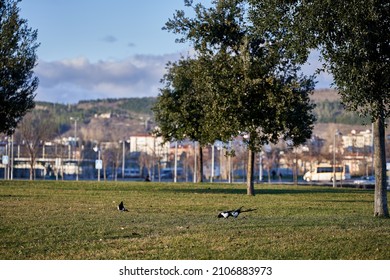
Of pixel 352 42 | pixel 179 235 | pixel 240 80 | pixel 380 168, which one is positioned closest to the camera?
pixel 179 235

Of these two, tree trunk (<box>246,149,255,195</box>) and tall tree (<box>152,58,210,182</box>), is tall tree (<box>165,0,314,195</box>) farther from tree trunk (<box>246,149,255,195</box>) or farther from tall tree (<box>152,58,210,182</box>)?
tall tree (<box>152,58,210,182</box>)

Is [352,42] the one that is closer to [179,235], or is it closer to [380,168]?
[380,168]

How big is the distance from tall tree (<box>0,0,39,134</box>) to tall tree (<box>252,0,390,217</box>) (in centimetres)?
2147

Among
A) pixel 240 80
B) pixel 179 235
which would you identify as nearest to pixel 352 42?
pixel 179 235

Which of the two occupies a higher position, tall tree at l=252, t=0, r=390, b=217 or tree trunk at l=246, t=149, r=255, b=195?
tall tree at l=252, t=0, r=390, b=217

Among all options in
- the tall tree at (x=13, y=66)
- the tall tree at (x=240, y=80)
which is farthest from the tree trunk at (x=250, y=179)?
the tall tree at (x=13, y=66)

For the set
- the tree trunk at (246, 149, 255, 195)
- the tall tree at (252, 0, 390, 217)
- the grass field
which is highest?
the tall tree at (252, 0, 390, 217)

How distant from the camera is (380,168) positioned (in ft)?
83.5

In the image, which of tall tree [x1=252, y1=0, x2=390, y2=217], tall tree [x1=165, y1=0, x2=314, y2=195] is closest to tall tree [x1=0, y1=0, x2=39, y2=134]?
tall tree [x1=165, y1=0, x2=314, y2=195]

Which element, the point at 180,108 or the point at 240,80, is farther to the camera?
the point at 180,108

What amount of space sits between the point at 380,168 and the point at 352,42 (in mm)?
4815

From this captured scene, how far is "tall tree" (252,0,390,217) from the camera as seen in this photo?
73.7 ft

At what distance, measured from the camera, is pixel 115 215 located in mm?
24359
